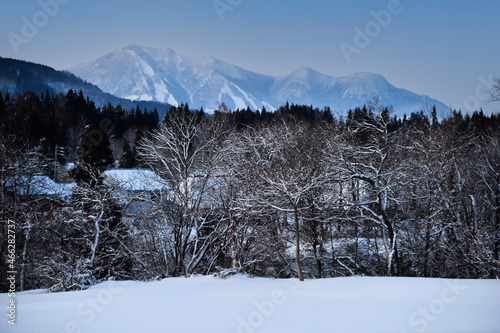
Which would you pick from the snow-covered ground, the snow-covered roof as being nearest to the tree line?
the snow-covered roof

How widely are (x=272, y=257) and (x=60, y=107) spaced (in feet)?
170

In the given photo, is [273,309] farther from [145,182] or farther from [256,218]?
[145,182]

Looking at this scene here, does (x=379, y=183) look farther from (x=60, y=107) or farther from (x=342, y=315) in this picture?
(x=60, y=107)

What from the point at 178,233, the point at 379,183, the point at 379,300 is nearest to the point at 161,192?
the point at 178,233

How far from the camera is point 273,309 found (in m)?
5.29

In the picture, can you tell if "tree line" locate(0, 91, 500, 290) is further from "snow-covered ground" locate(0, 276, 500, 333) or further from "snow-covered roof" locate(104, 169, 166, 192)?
"snow-covered ground" locate(0, 276, 500, 333)

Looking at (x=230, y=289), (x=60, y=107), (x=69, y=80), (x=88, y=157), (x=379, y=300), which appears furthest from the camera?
(x=69, y=80)

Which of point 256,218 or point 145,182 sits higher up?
point 145,182

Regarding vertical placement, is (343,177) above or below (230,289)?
above

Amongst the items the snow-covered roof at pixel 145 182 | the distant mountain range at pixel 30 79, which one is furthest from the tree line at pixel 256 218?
the distant mountain range at pixel 30 79

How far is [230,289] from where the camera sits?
666 centimetres

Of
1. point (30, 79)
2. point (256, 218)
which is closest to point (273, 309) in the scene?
point (256, 218)

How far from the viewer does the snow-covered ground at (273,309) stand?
4.54 meters

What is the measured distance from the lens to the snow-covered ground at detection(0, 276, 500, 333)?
14.9ft
